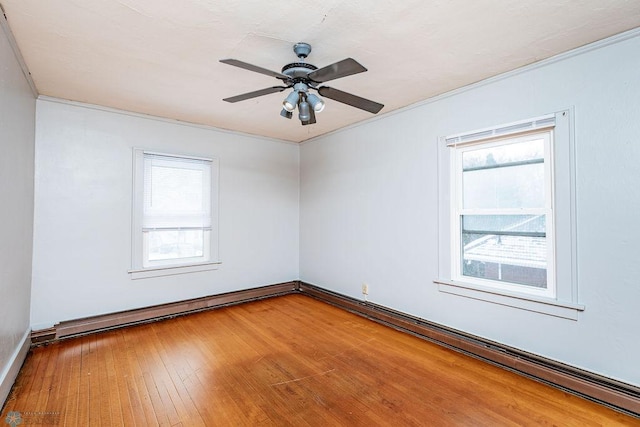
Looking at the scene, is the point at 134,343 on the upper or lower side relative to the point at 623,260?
lower

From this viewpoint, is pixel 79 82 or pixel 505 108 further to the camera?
pixel 79 82

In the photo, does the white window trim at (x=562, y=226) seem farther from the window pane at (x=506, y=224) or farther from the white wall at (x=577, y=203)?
the window pane at (x=506, y=224)

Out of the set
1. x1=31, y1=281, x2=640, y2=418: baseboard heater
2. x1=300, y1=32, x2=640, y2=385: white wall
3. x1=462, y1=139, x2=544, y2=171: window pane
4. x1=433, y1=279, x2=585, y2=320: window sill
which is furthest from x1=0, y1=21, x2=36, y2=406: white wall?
x1=462, y1=139, x2=544, y2=171: window pane

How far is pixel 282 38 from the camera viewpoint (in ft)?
6.81

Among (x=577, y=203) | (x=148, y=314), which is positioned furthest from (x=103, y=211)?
(x=577, y=203)

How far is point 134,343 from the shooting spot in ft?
9.95

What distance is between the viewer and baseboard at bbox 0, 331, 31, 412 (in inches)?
80.1

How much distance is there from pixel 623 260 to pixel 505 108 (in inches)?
57.1

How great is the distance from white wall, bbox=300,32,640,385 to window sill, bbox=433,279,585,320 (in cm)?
6

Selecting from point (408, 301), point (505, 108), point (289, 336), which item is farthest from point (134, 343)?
point (505, 108)

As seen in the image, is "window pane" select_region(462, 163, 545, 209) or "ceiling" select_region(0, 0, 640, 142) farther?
"window pane" select_region(462, 163, 545, 209)

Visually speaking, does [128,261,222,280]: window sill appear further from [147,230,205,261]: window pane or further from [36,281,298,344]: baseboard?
[36,281,298,344]: baseboard

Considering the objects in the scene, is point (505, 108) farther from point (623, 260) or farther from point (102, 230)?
point (102, 230)

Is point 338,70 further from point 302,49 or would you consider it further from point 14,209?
point 14,209
